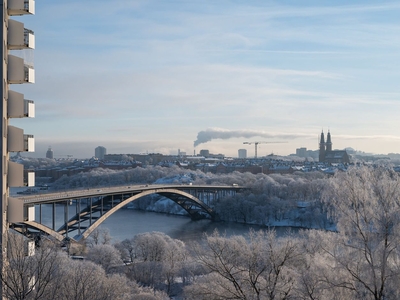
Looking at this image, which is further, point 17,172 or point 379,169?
point 17,172

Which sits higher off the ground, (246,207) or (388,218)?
(388,218)

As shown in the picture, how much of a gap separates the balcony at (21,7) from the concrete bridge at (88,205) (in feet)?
11.6

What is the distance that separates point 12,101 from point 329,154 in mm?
103634

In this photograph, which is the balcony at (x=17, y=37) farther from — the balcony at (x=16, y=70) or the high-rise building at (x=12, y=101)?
the balcony at (x=16, y=70)

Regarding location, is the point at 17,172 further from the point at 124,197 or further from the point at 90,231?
the point at 124,197

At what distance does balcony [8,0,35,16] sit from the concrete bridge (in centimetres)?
354

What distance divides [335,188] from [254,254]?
265 centimetres

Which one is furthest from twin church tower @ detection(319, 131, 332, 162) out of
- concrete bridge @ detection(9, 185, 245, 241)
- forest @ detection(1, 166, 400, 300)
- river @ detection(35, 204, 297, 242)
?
forest @ detection(1, 166, 400, 300)

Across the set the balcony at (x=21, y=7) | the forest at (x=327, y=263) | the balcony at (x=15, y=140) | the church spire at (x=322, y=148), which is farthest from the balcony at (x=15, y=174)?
the church spire at (x=322, y=148)

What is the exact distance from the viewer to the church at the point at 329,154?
107 m

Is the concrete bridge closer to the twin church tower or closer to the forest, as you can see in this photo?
the forest

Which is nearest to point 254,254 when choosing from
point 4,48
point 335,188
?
point 335,188

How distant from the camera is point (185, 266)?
62.7ft

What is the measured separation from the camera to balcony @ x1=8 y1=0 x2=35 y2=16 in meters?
10.5
